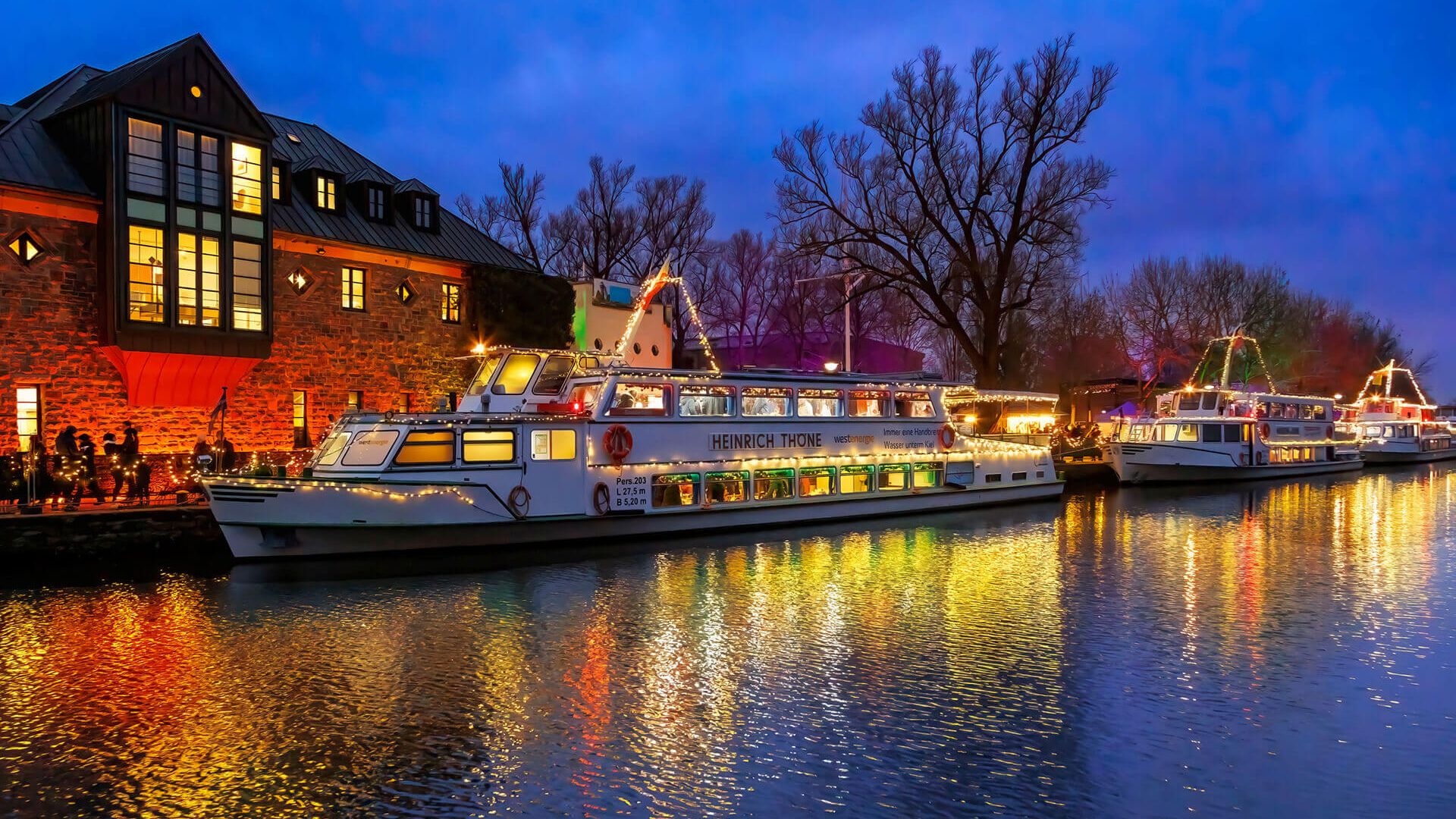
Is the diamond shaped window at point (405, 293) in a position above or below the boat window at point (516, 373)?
above

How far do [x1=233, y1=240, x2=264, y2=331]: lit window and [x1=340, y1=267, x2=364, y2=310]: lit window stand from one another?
3424mm

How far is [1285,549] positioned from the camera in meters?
21.4

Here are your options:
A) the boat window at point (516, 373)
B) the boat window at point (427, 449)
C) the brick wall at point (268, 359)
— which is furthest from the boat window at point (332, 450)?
the brick wall at point (268, 359)

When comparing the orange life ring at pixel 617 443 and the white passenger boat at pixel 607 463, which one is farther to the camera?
the orange life ring at pixel 617 443

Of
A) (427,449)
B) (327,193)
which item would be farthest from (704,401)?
(327,193)

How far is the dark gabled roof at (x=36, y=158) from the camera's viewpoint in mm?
22766

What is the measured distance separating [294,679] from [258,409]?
18.1 metres

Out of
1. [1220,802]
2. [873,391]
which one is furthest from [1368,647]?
[873,391]

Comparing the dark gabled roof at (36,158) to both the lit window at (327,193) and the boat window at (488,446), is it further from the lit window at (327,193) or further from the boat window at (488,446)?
the boat window at (488,446)

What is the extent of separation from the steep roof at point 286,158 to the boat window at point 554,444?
12137 millimetres

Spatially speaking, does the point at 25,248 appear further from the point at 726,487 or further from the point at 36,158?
the point at 726,487

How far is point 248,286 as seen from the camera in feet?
85.9

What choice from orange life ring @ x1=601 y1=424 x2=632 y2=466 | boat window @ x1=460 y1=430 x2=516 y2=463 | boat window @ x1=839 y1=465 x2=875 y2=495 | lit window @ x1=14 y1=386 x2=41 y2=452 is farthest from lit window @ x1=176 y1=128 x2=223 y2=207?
boat window @ x1=839 y1=465 x2=875 y2=495

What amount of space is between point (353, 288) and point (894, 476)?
1720 cm
